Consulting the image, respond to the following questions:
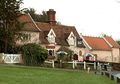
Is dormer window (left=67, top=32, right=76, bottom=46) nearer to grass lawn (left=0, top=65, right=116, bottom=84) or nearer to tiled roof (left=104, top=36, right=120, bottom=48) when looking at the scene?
tiled roof (left=104, top=36, right=120, bottom=48)

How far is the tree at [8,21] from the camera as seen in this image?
66.6m

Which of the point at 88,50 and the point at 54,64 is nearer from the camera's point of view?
the point at 54,64

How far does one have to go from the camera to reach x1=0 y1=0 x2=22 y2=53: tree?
2621 inches

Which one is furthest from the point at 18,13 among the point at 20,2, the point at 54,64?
the point at 54,64

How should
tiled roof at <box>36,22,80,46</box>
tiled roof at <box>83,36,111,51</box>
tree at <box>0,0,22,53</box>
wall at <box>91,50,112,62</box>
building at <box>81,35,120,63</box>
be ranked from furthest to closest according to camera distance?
tiled roof at <box>83,36,111,51</box> → wall at <box>91,50,112,62</box> → building at <box>81,35,120,63</box> → tiled roof at <box>36,22,80,46</box> → tree at <box>0,0,22,53</box>

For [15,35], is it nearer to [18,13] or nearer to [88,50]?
[18,13]

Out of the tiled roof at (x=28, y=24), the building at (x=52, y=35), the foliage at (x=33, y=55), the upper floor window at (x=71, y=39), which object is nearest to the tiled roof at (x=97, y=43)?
the building at (x=52, y=35)

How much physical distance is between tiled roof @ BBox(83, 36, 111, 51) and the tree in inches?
1519

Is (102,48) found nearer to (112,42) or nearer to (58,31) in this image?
(112,42)

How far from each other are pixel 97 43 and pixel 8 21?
4529cm

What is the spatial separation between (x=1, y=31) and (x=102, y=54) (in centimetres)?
4373

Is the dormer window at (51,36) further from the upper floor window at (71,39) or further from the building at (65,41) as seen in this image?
the upper floor window at (71,39)

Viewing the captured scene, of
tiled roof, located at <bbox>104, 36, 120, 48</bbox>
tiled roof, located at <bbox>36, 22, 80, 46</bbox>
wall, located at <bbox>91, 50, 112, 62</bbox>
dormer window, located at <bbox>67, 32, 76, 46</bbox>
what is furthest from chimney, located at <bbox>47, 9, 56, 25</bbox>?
tiled roof, located at <bbox>104, 36, 120, 48</bbox>

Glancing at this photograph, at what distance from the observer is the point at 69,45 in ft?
309
